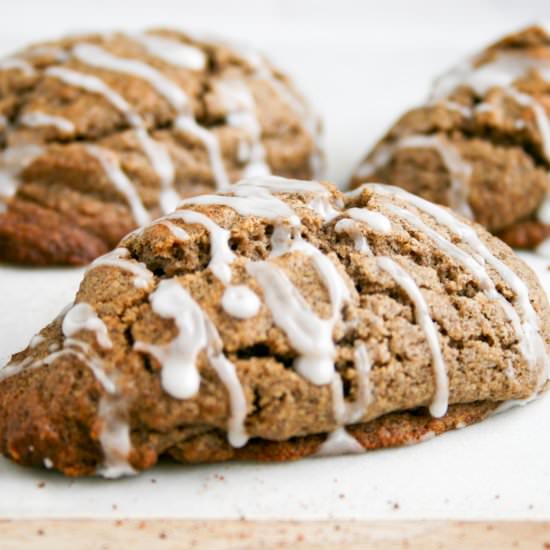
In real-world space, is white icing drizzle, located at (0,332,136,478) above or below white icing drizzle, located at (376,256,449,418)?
below

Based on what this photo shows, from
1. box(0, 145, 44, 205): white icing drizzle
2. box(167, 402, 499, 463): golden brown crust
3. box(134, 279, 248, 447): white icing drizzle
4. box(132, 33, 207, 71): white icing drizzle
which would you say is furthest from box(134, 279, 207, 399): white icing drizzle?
box(132, 33, 207, 71): white icing drizzle

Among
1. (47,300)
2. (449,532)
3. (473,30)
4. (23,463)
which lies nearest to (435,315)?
(449,532)

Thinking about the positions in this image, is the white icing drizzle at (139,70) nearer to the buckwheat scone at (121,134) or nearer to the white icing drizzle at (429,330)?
the buckwheat scone at (121,134)

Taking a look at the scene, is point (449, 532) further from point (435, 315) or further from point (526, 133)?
point (526, 133)

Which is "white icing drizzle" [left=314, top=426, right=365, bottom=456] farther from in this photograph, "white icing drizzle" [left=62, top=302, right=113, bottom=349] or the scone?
the scone

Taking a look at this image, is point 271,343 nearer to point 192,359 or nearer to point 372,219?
point 192,359

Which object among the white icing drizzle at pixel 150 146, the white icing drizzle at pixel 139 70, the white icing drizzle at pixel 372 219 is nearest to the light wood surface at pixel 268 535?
the white icing drizzle at pixel 372 219

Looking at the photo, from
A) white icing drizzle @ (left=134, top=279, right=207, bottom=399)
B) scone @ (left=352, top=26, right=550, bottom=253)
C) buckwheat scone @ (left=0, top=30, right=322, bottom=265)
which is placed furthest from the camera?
scone @ (left=352, top=26, right=550, bottom=253)
